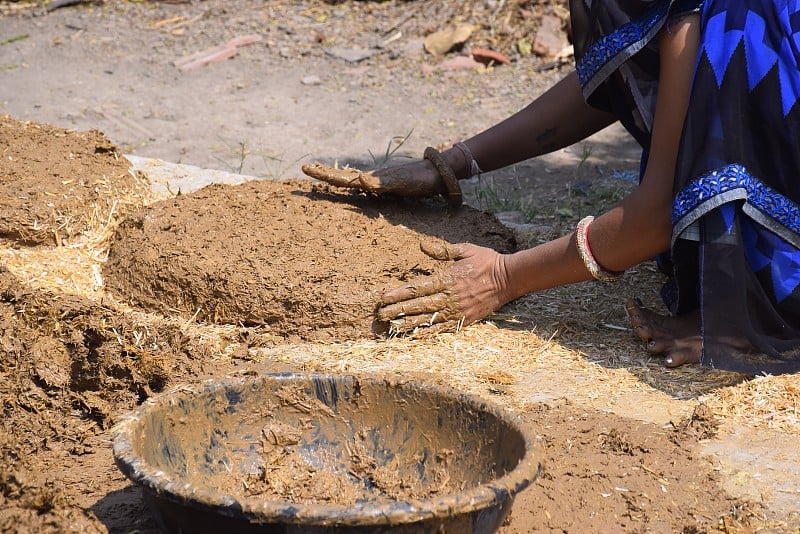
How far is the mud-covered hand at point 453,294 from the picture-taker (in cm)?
330

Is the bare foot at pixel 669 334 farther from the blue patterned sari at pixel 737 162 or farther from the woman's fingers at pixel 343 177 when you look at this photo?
the woman's fingers at pixel 343 177

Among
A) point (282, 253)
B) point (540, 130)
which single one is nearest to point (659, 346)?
point (540, 130)

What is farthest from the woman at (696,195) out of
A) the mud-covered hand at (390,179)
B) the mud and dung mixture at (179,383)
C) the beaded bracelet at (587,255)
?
the mud-covered hand at (390,179)

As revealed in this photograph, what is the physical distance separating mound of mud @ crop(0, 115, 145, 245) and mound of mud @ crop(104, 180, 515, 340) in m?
0.25

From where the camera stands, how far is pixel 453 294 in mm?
3348

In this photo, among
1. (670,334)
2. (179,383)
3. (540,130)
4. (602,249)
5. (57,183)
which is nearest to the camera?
(179,383)

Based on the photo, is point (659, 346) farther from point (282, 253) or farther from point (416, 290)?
point (282, 253)

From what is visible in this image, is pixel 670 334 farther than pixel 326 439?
Yes

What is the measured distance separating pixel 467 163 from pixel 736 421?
165 cm

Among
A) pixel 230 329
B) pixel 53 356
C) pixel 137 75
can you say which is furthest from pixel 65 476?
pixel 137 75

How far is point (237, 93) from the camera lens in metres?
7.27

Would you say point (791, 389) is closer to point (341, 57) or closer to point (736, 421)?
point (736, 421)

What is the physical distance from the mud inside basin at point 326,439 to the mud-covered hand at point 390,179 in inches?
60.4

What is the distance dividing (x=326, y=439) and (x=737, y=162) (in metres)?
1.56
